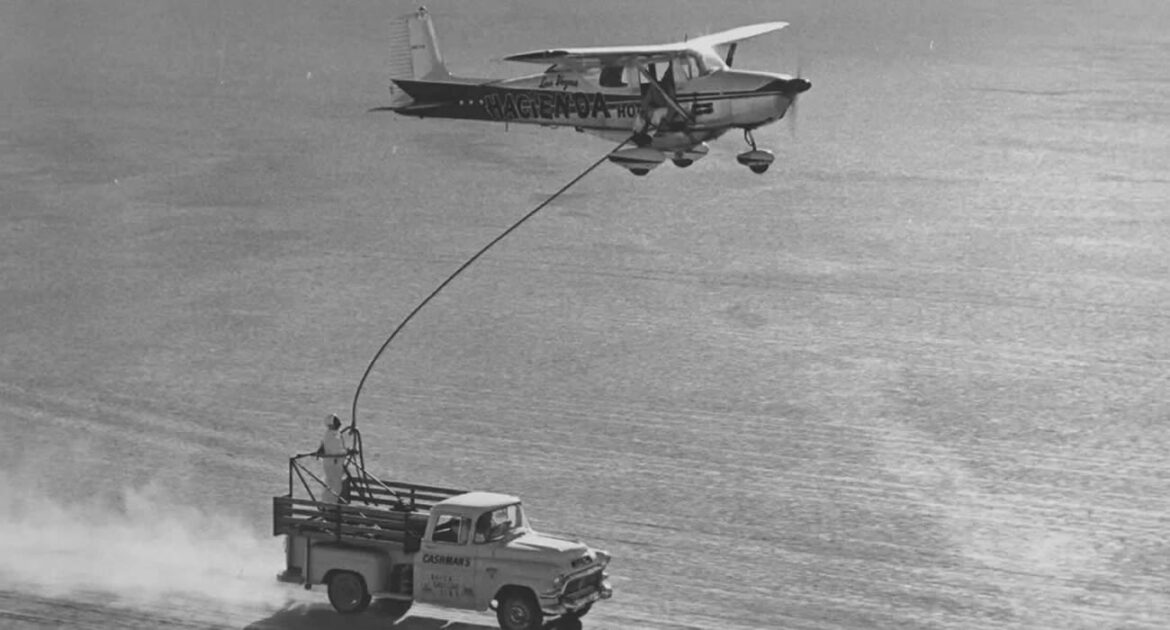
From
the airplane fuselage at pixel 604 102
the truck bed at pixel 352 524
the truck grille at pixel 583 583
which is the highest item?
the airplane fuselage at pixel 604 102

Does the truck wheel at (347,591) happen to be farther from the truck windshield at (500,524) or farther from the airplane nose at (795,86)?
the airplane nose at (795,86)

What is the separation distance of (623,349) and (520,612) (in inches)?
1098

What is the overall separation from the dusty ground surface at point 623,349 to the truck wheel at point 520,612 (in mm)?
2416

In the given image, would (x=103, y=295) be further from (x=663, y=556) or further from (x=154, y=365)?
(x=663, y=556)

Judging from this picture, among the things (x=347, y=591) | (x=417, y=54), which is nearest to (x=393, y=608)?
(x=347, y=591)

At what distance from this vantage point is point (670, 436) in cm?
5547

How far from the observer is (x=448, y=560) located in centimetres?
3684

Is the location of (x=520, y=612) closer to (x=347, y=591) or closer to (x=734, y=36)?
(x=347, y=591)

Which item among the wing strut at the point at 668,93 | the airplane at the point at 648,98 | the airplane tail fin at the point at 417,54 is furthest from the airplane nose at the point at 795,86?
the airplane tail fin at the point at 417,54

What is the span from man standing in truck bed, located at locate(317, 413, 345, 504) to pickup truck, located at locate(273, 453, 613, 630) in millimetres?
684

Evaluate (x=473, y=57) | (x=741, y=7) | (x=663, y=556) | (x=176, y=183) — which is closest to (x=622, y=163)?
(x=663, y=556)

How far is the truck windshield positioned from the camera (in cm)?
3691

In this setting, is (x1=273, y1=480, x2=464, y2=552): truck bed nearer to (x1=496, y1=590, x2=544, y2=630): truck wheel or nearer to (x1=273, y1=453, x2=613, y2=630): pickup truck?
(x1=273, y1=453, x2=613, y2=630): pickup truck

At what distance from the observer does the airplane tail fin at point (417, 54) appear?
49406 millimetres
